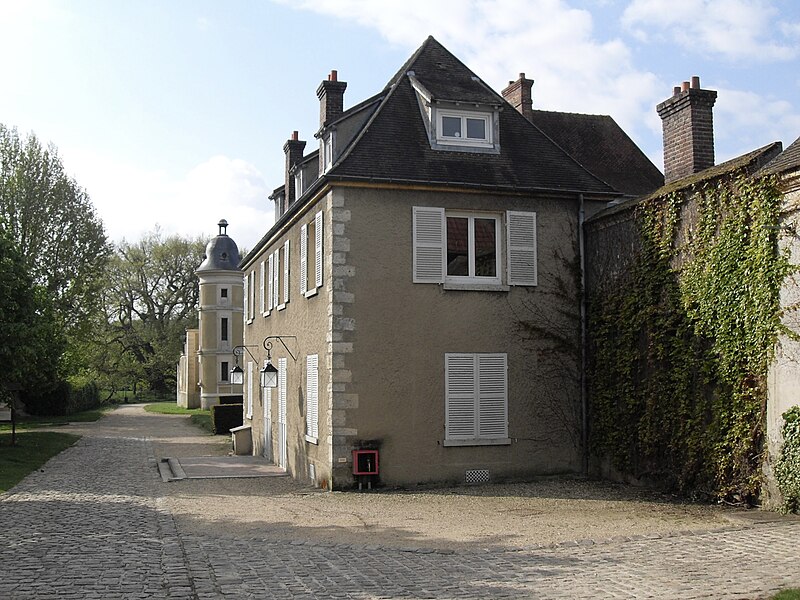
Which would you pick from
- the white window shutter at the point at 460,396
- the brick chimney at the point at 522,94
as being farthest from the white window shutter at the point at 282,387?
the brick chimney at the point at 522,94

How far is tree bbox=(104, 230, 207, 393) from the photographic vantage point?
62.4 m

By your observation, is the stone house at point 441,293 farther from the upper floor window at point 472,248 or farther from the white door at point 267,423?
the white door at point 267,423

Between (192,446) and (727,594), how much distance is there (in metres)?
21.6

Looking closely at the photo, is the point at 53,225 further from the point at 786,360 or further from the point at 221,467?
the point at 786,360

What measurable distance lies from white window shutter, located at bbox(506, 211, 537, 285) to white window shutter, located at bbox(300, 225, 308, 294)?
168 inches

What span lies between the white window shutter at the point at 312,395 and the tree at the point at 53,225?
79.3ft

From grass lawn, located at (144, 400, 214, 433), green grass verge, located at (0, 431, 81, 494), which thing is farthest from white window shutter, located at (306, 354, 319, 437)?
grass lawn, located at (144, 400, 214, 433)

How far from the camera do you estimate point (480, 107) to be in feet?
53.2

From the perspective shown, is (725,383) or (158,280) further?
(158,280)

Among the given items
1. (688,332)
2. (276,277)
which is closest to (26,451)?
(276,277)

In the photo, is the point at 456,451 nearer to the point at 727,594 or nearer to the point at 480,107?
the point at 480,107

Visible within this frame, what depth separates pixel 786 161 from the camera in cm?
1122

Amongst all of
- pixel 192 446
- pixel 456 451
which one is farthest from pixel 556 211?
pixel 192 446

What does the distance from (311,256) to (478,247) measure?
3.47 meters
